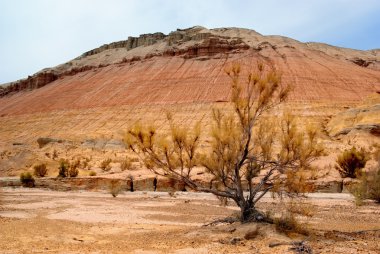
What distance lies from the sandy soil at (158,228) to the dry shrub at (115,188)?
71.3 inches

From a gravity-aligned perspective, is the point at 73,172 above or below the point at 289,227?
above

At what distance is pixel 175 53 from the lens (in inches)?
3383

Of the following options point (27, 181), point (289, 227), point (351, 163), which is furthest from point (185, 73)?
point (289, 227)

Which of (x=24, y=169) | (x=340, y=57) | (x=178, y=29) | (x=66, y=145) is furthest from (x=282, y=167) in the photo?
(x=178, y=29)

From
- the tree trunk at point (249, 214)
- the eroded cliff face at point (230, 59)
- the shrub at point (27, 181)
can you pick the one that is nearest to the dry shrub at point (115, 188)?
the shrub at point (27, 181)

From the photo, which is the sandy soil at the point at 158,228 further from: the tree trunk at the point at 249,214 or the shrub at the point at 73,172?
the shrub at the point at 73,172

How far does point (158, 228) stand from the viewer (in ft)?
42.2

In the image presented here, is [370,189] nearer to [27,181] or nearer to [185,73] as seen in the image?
[27,181]

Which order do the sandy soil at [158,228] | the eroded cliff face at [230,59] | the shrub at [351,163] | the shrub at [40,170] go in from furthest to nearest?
the eroded cliff face at [230,59] → the shrub at [40,170] → the shrub at [351,163] → the sandy soil at [158,228]

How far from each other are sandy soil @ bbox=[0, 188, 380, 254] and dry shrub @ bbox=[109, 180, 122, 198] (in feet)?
5.94

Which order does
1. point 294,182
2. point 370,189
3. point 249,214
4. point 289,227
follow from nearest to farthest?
point 289,227 < point 249,214 < point 294,182 < point 370,189

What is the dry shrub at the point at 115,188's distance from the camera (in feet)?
73.6

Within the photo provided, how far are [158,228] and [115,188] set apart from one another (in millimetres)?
11574

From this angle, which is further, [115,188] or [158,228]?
[115,188]
